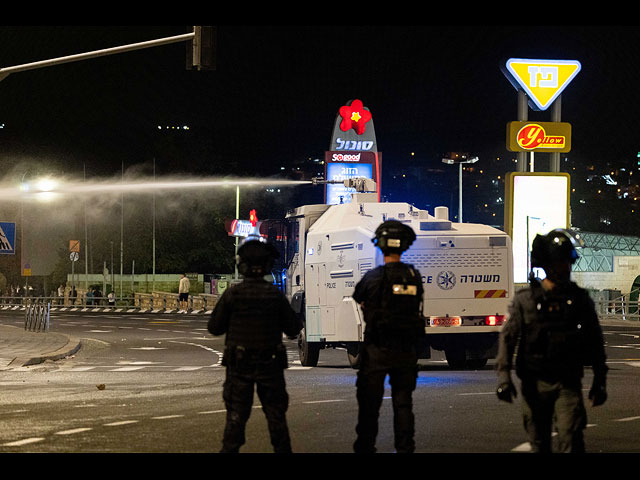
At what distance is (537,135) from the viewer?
106ft

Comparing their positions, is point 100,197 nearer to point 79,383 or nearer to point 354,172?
point 354,172

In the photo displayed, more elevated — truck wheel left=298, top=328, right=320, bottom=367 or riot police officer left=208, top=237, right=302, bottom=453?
riot police officer left=208, top=237, right=302, bottom=453

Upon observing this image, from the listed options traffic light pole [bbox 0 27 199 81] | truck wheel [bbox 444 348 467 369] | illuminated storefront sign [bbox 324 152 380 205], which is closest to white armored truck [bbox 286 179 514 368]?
truck wheel [bbox 444 348 467 369]

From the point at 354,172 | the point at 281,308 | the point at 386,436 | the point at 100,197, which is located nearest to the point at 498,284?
the point at 386,436

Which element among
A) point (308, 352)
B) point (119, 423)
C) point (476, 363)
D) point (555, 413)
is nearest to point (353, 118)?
point (308, 352)

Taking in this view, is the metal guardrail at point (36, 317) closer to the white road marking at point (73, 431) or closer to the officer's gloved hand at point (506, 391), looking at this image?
the white road marking at point (73, 431)

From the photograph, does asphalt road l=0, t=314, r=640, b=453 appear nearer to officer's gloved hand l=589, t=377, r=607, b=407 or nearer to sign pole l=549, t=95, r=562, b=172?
officer's gloved hand l=589, t=377, r=607, b=407

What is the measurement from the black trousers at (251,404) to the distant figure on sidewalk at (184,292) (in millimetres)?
42343

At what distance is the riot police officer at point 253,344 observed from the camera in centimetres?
884

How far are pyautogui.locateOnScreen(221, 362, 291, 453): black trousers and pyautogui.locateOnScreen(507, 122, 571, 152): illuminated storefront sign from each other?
24.3 meters

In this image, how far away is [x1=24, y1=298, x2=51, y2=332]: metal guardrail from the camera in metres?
34.6

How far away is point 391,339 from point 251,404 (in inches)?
48.5

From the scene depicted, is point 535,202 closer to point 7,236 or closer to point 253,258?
point 7,236
